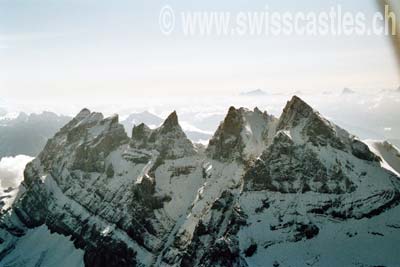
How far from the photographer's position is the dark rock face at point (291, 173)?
169750 mm

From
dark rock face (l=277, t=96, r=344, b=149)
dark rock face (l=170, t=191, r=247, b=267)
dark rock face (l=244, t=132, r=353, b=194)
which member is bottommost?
dark rock face (l=170, t=191, r=247, b=267)

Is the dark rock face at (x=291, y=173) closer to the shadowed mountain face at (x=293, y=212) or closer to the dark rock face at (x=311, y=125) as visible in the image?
the shadowed mountain face at (x=293, y=212)

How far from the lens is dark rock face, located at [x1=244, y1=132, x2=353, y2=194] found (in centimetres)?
16975

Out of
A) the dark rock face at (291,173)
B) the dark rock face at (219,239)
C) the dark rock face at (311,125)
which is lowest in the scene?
the dark rock face at (219,239)

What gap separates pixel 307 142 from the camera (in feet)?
593

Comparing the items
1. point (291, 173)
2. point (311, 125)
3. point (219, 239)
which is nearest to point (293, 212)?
point (291, 173)

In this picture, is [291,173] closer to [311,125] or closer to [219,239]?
[311,125]

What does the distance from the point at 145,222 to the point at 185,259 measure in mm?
36837

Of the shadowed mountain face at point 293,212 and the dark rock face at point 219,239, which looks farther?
the dark rock face at point 219,239

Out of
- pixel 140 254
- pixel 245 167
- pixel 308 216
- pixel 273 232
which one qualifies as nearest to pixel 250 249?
pixel 273 232

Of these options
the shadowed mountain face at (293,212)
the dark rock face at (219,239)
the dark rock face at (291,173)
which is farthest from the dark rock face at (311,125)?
the dark rock face at (219,239)

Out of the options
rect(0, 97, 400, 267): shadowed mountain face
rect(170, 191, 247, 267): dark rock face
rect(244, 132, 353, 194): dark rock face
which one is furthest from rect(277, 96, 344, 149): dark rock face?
rect(170, 191, 247, 267): dark rock face

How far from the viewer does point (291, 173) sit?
175000 millimetres

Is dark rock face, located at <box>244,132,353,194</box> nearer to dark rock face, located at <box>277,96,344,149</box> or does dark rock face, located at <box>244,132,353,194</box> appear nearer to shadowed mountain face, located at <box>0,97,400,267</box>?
shadowed mountain face, located at <box>0,97,400,267</box>
